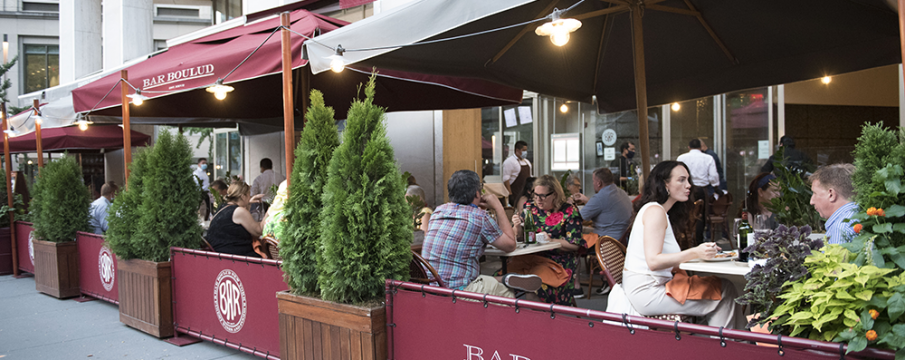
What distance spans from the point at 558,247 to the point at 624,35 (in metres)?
2.27

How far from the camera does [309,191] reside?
3.61 metres

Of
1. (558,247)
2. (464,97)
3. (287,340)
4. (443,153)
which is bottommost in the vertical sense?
(287,340)

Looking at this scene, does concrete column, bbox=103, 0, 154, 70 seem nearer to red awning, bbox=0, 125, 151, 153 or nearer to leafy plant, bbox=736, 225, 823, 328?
red awning, bbox=0, 125, 151, 153

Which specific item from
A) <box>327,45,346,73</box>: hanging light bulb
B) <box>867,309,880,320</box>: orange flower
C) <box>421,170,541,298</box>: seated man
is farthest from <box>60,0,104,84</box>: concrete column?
<box>867,309,880,320</box>: orange flower

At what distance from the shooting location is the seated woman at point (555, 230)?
206 inches

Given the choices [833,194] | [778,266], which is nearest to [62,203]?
[778,266]

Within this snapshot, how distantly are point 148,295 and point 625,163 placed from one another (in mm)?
8571

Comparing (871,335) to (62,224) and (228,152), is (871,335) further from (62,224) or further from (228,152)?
(228,152)

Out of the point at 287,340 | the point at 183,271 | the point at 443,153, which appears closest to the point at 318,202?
the point at 287,340

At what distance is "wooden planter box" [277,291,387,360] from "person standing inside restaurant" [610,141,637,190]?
294 inches

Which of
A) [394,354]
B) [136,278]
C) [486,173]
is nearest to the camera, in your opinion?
[394,354]

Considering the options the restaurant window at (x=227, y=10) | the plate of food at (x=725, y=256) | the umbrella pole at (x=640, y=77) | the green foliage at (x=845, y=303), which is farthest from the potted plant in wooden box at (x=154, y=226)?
the restaurant window at (x=227, y=10)

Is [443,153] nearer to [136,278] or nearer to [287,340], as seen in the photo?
[136,278]

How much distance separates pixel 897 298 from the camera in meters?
1.70
